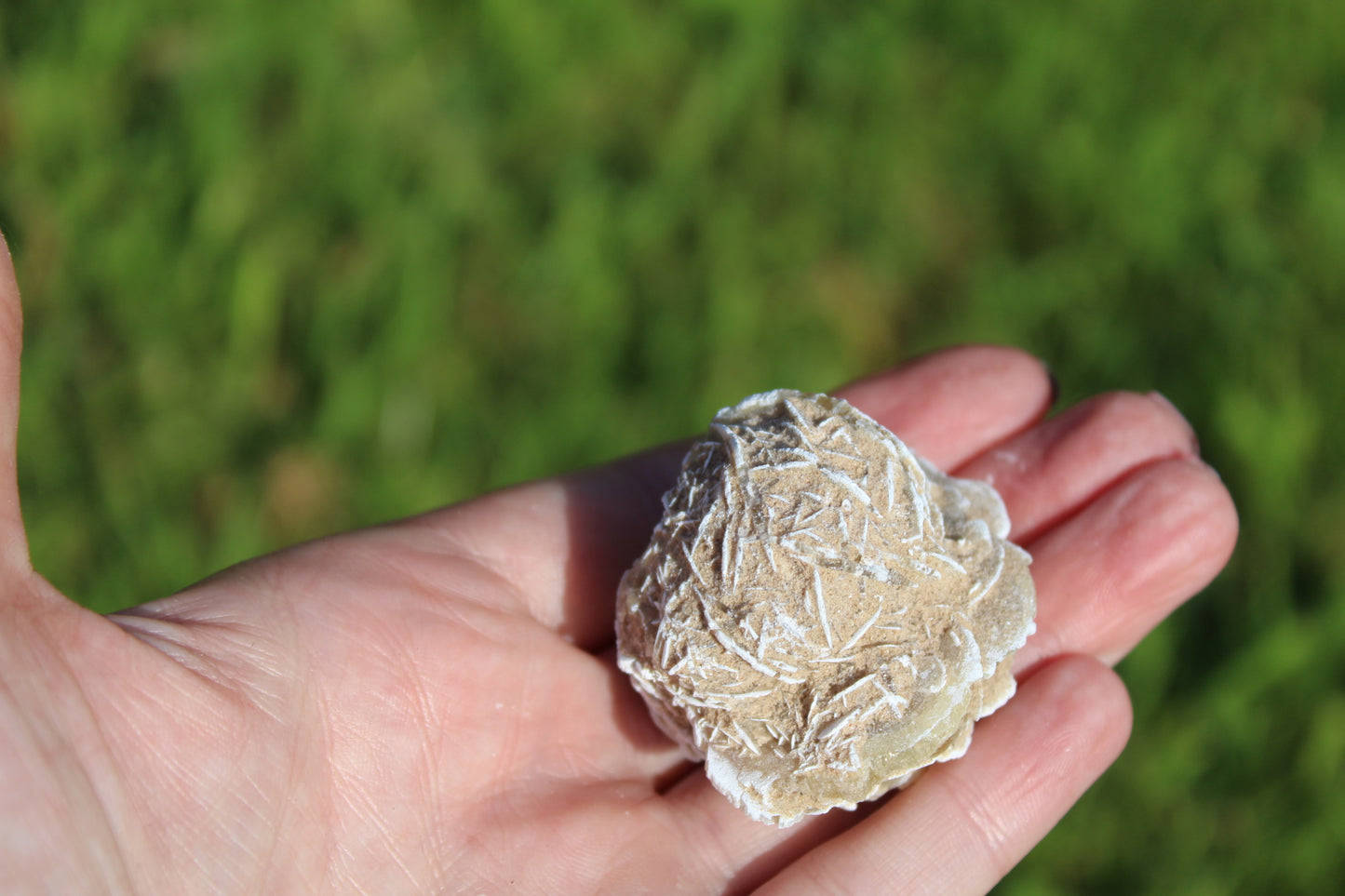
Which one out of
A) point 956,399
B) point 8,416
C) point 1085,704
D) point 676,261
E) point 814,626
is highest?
point 8,416

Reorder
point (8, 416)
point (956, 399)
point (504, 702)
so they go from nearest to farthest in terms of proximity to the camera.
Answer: point (8, 416)
point (504, 702)
point (956, 399)

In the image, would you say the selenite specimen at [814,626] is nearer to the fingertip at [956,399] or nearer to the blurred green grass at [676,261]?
the fingertip at [956,399]

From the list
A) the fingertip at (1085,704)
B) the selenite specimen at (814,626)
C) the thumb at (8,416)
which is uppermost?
the thumb at (8,416)

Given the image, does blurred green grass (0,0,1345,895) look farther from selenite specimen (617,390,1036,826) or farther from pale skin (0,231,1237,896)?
selenite specimen (617,390,1036,826)

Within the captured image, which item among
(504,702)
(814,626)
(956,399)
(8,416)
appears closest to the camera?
(8,416)

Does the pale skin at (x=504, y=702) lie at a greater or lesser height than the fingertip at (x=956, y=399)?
lesser

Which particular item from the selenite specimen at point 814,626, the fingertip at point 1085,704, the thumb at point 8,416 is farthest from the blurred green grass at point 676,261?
the thumb at point 8,416

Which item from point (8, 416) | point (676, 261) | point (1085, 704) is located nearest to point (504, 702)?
point (8, 416)

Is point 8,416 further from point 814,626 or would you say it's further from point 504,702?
point 814,626
